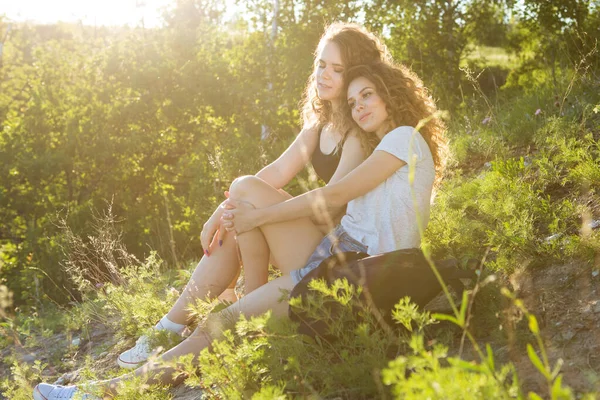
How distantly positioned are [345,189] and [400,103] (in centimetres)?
63

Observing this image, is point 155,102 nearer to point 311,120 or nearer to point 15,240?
point 15,240

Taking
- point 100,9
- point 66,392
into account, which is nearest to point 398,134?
point 66,392

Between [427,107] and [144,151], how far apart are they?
Result: 18.3ft

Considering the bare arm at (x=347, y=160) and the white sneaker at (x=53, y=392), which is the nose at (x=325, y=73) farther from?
A: the white sneaker at (x=53, y=392)

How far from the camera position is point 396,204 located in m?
3.17

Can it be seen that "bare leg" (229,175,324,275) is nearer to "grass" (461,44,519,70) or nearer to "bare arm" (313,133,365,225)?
"bare arm" (313,133,365,225)

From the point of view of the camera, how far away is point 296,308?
8.42 feet

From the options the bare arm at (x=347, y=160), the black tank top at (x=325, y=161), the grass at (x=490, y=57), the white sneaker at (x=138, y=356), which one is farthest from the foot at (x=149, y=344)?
the grass at (x=490, y=57)

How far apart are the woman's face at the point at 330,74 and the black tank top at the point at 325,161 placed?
326mm

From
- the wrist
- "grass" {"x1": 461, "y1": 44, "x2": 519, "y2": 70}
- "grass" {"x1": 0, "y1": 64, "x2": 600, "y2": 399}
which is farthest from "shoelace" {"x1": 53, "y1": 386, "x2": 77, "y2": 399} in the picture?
"grass" {"x1": 461, "y1": 44, "x2": 519, "y2": 70}

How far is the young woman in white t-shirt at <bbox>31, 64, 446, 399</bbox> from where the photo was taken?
10.1 ft

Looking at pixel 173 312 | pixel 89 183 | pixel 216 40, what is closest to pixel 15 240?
pixel 89 183

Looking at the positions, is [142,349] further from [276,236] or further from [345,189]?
[345,189]

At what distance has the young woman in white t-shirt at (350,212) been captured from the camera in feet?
10.1
